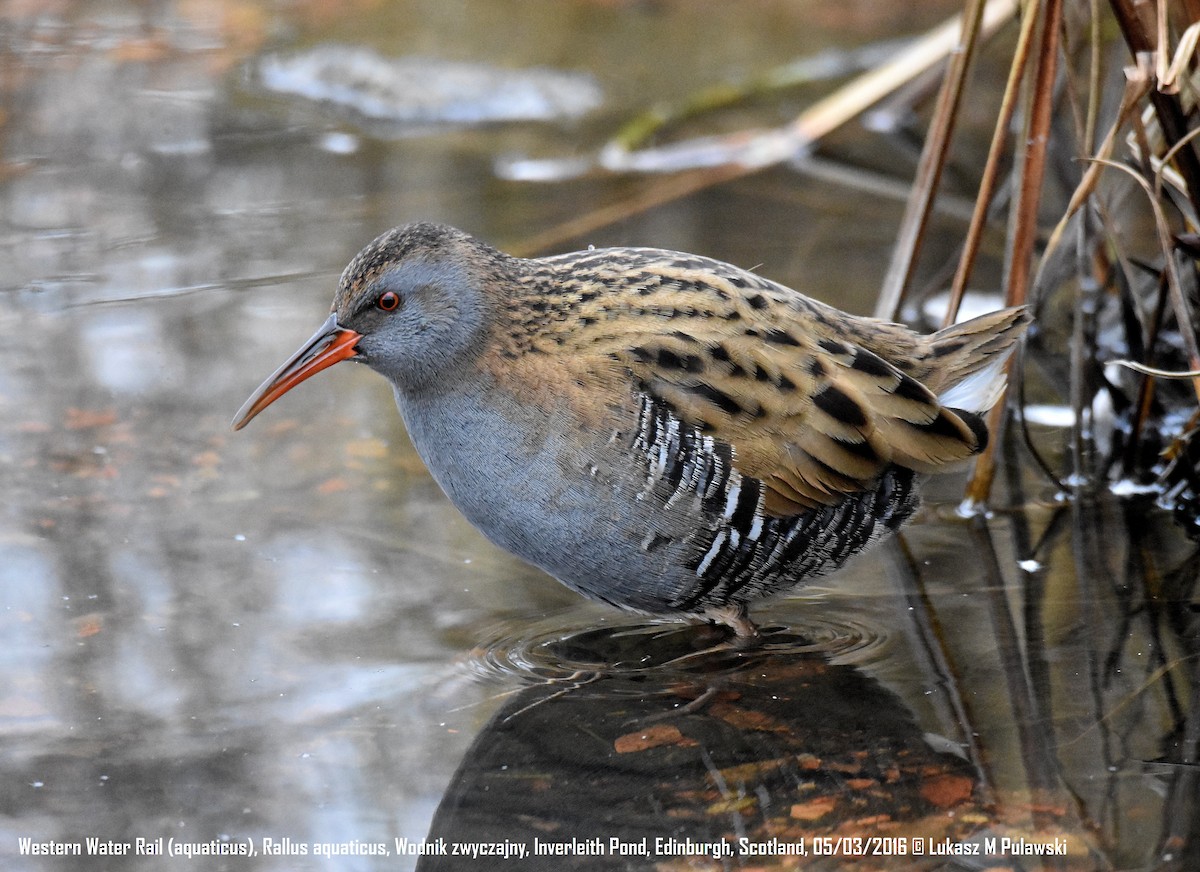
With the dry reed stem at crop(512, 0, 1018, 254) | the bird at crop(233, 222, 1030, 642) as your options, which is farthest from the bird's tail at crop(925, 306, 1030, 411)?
the dry reed stem at crop(512, 0, 1018, 254)

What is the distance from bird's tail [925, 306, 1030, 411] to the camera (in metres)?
3.80

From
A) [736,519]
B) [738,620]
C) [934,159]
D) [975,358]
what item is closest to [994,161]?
[934,159]

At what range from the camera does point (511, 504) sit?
11.4 feet

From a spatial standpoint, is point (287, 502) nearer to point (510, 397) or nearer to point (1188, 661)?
point (510, 397)

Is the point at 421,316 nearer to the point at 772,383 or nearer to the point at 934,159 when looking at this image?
the point at 772,383

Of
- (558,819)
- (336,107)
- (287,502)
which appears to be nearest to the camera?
(558,819)

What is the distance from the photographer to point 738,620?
3805mm

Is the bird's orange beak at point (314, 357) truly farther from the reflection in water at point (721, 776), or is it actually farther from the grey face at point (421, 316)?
the reflection in water at point (721, 776)

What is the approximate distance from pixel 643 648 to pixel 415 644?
23.7 inches

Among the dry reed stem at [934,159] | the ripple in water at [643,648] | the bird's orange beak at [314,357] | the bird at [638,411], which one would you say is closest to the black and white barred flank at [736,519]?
the bird at [638,411]

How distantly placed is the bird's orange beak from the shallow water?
0.59 m

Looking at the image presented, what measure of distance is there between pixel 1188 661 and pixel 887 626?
738mm

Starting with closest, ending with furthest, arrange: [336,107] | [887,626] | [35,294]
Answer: [887,626] < [35,294] < [336,107]

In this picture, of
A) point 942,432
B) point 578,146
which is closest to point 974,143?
point 578,146
